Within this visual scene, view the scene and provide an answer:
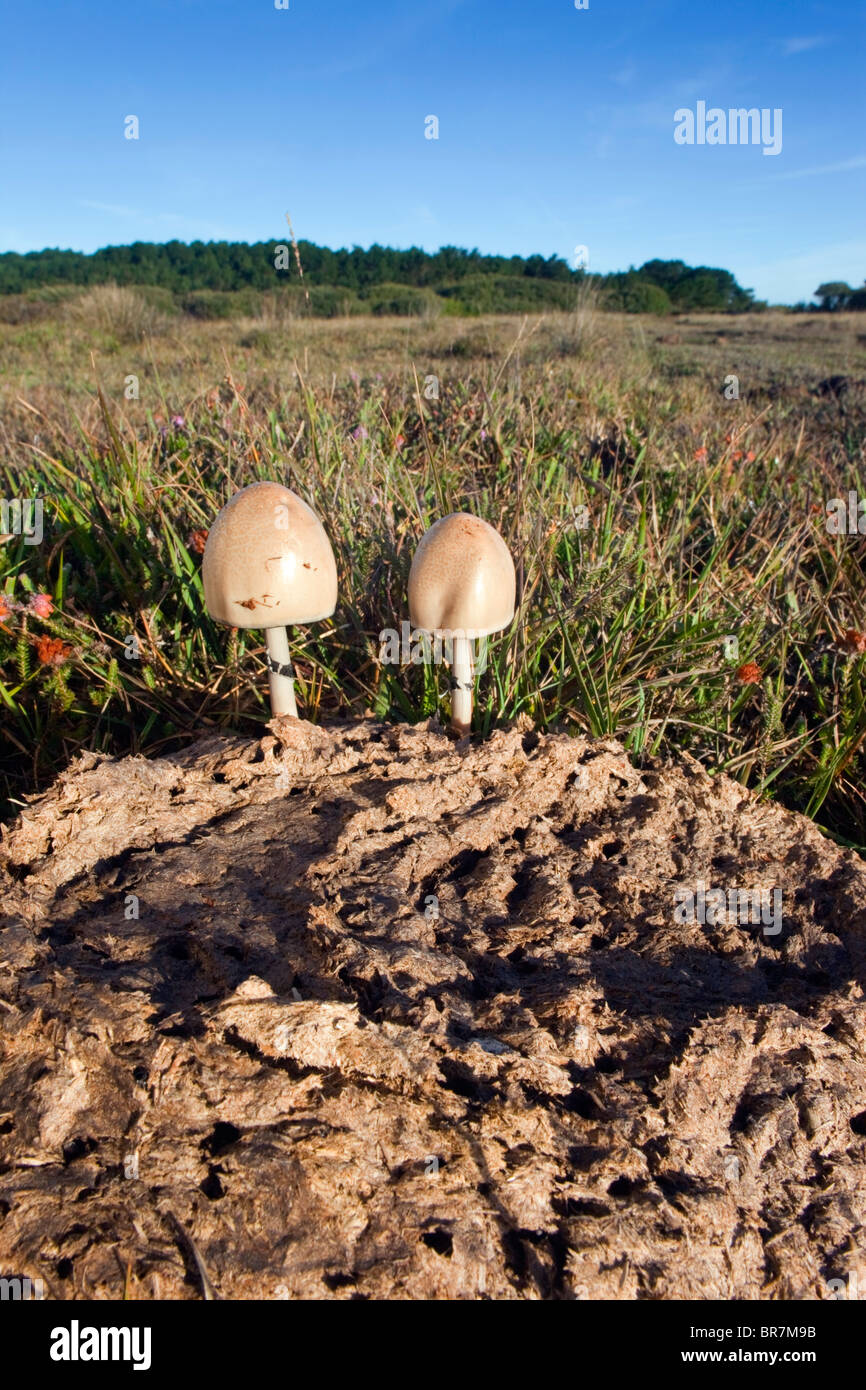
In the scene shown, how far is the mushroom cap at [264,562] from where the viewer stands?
205 cm

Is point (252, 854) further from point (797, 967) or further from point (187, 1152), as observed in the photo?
point (797, 967)

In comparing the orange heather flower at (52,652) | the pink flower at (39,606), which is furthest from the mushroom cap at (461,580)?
the pink flower at (39,606)

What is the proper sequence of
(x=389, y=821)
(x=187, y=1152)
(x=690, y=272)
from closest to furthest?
(x=187, y=1152) < (x=389, y=821) < (x=690, y=272)

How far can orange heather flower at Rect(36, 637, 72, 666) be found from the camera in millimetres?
2645

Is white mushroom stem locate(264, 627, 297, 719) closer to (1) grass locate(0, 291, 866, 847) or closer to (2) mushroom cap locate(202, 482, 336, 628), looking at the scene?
(2) mushroom cap locate(202, 482, 336, 628)

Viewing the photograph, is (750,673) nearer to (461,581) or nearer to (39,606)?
(461,581)

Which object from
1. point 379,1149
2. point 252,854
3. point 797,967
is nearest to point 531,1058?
point 379,1149

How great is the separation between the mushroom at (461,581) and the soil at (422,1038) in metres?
0.39

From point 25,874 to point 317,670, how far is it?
1.35 meters

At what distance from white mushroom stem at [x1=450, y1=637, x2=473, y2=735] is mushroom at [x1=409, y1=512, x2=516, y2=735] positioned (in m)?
0.09

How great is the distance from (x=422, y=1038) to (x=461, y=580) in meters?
1.19

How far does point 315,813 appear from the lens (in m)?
2.06

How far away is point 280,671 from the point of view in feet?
7.76

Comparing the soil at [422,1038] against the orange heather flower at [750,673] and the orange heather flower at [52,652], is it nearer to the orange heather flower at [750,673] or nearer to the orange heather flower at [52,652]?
the orange heather flower at [750,673]
